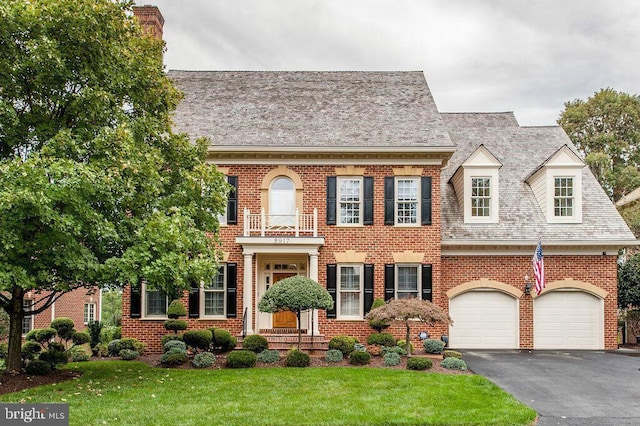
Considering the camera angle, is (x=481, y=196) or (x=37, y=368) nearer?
(x=37, y=368)

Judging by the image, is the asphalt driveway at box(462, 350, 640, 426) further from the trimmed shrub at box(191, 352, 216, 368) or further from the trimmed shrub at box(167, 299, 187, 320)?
the trimmed shrub at box(167, 299, 187, 320)

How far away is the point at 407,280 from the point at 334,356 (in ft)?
14.9

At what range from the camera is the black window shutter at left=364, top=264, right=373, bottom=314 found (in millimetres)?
18234

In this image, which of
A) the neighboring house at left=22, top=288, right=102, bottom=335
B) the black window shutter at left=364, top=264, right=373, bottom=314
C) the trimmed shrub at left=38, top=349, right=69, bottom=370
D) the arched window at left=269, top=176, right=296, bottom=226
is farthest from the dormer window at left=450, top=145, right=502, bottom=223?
the neighboring house at left=22, top=288, right=102, bottom=335

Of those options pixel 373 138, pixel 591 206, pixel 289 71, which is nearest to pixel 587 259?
pixel 591 206

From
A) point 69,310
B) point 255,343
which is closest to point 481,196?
point 255,343

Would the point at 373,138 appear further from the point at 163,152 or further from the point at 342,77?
the point at 163,152

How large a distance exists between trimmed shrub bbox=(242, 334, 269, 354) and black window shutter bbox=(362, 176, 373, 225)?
524 centimetres

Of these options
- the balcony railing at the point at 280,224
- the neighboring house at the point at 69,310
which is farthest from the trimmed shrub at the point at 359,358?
the neighboring house at the point at 69,310

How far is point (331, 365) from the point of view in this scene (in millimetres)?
14727

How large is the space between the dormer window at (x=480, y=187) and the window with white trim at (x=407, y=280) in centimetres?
280

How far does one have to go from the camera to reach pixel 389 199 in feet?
61.1

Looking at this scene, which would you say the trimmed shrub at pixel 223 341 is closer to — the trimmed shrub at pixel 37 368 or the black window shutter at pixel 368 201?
the trimmed shrub at pixel 37 368

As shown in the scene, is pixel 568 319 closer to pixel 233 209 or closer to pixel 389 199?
pixel 389 199
